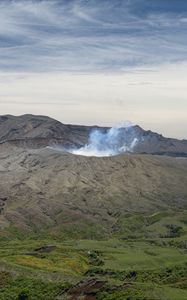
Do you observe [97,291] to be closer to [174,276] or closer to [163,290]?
[163,290]

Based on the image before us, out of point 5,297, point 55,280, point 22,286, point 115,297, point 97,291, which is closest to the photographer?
point 115,297

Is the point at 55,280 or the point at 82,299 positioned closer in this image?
the point at 82,299

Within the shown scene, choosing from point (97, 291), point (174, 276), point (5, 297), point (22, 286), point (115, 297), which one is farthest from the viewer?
point (174, 276)

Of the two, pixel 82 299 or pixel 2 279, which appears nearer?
pixel 82 299

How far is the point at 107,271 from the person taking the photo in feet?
642

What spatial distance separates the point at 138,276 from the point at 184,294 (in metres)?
61.2

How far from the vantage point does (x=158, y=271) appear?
7751 inches

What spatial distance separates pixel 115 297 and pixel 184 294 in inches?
596

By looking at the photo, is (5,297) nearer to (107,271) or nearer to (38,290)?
(38,290)

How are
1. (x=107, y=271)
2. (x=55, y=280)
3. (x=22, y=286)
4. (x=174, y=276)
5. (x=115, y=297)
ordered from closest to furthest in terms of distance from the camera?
(x=115, y=297) → (x=22, y=286) → (x=55, y=280) → (x=174, y=276) → (x=107, y=271)

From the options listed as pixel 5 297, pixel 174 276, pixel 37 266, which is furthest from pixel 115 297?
pixel 37 266

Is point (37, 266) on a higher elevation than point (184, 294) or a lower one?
lower

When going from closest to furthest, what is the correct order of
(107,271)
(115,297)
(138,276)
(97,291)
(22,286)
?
(115,297), (97,291), (22,286), (138,276), (107,271)

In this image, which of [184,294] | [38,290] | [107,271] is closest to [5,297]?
[38,290]
